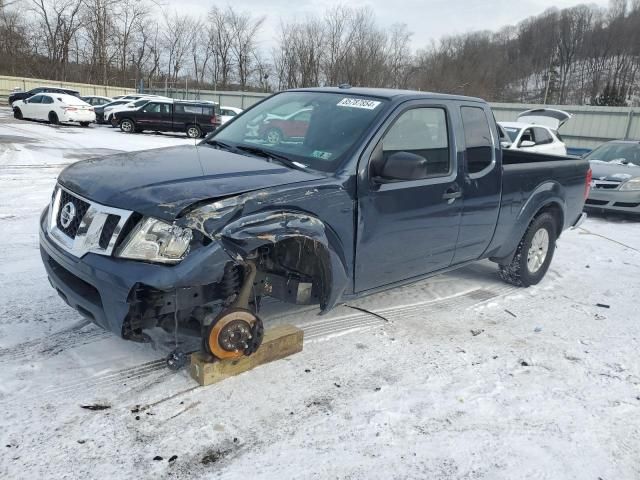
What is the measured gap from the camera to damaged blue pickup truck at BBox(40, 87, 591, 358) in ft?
9.32

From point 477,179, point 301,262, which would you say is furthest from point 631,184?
point 301,262

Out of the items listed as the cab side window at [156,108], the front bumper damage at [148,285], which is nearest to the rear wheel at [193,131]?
the cab side window at [156,108]

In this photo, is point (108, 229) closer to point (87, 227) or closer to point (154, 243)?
point (87, 227)

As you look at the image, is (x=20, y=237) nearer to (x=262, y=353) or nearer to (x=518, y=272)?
(x=262, y=353)

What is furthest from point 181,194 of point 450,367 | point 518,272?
point 518,272

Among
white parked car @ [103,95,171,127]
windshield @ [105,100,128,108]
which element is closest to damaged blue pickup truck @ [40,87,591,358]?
white parked car @ [103,95,171,127]

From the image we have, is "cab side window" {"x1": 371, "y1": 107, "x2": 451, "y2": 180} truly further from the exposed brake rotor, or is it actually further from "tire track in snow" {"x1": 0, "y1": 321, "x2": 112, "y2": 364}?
"tire track in snow" {"x1": 0, "y1": 321, "x2": 112, "y2": 364}

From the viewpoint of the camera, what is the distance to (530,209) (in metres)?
5.34

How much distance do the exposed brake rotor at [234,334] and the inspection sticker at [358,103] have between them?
183 centimetres

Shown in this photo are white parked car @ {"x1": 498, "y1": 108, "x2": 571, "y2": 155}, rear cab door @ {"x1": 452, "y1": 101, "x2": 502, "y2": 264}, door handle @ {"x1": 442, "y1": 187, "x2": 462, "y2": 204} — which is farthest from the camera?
white parked car @ {"x1": 498, "y1": 108, "x2": 571, "y2": 155}

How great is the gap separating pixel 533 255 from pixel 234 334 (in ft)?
12.7

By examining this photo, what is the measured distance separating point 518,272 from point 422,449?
10.6 ft

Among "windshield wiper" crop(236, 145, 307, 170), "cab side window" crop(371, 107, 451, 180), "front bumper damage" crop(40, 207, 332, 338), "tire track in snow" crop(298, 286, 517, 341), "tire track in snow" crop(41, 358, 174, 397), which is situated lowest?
"tire track in snow" crop(41, 358, 174, 397)

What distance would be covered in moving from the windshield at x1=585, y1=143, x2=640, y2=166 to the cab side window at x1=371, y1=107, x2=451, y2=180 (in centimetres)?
835
